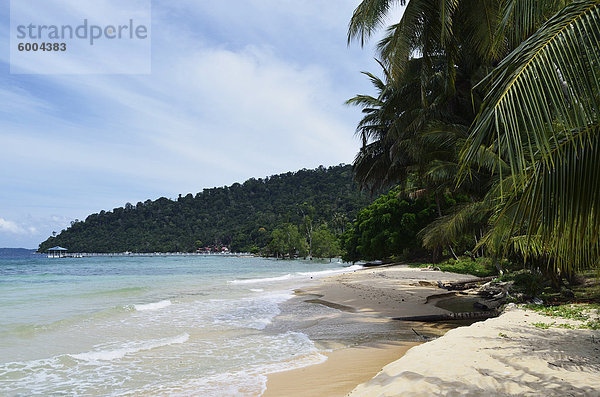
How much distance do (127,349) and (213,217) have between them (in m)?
138

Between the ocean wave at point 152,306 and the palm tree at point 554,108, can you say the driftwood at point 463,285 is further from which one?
the palm tree at point 554,108

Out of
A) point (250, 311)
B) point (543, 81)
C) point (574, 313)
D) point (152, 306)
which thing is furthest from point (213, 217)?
point (543, 81)

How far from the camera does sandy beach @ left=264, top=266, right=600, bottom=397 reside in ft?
12.5

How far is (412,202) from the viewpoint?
3412 centimetres

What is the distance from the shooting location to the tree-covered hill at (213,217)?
120 metres

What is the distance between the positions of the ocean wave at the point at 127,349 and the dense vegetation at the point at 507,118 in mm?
6591

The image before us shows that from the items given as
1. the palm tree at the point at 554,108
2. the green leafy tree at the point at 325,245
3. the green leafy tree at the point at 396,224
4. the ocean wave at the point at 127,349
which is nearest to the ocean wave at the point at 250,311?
the ocean wave at the point at 127,349

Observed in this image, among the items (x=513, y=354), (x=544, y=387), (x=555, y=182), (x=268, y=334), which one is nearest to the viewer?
(x=555, y=182)

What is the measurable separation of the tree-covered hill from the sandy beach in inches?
3954

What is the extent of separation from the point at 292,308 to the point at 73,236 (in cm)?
13996

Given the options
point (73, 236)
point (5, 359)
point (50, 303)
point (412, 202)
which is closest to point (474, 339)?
point (5, 359)

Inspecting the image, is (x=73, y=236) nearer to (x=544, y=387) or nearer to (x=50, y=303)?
(x=50, y=303)

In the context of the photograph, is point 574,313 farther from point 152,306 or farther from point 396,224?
point 396,224

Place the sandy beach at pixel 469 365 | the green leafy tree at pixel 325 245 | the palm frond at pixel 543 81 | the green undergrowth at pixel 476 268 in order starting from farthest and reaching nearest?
the green leafy tree at pixel 325 245 → the green undergrowth at pixel 476 268 → the sandy beach at pixel 469 365 → the palm frond at pixel 543 81
